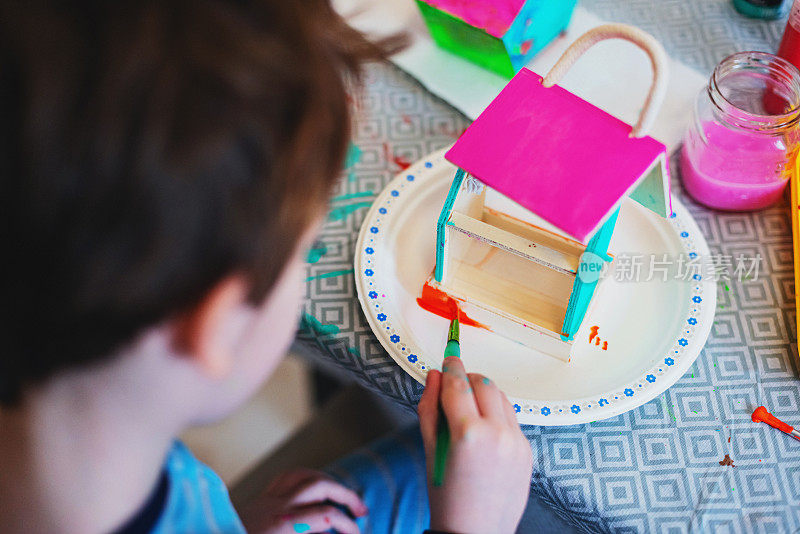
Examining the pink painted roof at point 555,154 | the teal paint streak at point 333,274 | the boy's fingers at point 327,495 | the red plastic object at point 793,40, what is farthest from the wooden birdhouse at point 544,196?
the red plastic object at point 793,40

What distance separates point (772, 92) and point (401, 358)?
529 mm

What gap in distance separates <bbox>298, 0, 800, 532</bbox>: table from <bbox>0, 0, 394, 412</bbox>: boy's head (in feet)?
0.91

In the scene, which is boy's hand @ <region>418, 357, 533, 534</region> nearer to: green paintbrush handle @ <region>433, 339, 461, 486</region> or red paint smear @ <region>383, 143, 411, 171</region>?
green paintbrush handle @ <region>433, 339, 461, 486</region>

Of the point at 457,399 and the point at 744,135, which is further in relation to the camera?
the point at 744,135

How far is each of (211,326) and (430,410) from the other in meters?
0.23

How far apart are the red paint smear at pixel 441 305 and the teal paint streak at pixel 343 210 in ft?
0.46

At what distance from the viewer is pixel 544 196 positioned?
1.83 ft

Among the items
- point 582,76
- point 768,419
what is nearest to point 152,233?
point 768,419

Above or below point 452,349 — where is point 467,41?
above

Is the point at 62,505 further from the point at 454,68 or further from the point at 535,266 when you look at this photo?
the point at 454,68

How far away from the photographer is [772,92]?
0.78m

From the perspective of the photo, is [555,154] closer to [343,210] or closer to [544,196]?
[544,196]

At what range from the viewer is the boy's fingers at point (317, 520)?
677mm

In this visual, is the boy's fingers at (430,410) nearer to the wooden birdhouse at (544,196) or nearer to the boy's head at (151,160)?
the wooden birdhouse at (544,196)
